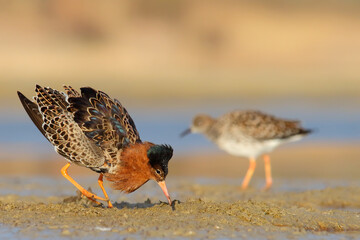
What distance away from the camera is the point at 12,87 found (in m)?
30.6

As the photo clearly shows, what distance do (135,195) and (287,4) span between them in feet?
114

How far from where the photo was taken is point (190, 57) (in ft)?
128

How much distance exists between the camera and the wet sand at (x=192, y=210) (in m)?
7.12

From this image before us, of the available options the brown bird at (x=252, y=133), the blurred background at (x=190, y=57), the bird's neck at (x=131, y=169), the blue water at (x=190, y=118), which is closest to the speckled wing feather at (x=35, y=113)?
the bird's neck at (x=131, y=169)

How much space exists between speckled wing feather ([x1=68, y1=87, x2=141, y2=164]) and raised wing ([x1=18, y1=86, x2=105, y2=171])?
126 mm

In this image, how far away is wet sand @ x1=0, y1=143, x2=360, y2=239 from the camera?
7117 mm

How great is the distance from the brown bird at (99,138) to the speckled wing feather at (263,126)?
5.37 m

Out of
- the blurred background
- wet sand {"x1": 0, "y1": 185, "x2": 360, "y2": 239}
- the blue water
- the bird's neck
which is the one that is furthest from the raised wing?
the blurred background

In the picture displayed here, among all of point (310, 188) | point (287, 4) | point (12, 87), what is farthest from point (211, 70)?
point (310, 188)

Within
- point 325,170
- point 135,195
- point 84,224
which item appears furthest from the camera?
point 325,170

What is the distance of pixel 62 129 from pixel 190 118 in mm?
16103

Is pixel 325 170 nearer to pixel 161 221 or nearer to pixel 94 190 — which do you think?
pixel 94 190

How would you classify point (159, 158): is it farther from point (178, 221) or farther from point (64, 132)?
point (64, 132)

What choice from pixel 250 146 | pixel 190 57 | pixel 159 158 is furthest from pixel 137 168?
pixel 190 57
